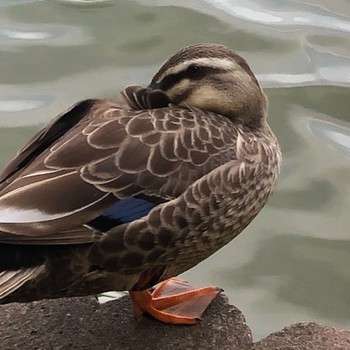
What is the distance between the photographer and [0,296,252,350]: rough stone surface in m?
3.59

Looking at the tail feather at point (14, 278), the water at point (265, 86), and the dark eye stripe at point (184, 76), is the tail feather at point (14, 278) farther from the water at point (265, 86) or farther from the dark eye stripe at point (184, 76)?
the water at point (265, 86)

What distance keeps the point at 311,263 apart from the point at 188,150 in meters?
2.05

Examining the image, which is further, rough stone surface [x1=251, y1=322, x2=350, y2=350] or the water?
the water

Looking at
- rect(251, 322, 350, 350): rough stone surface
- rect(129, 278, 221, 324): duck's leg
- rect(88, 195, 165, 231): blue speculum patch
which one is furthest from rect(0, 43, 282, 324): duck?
rect(251, 322, 350, 350): rough stone surface

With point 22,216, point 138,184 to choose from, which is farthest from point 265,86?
point 22,216

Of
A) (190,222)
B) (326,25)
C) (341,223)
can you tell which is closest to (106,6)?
(326,25)

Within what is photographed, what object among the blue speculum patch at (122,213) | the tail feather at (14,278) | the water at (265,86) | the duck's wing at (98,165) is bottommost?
the water at (265,86)

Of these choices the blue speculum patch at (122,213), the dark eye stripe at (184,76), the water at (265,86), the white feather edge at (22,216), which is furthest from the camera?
the water at (265,86)

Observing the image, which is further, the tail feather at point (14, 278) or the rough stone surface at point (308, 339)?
the rough stone surface at point (308, 339)

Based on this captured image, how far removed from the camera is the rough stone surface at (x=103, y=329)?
11.8 ft

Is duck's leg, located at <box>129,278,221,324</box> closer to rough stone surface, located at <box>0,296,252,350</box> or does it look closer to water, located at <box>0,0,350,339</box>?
rough stone surface, located at <box>0,296,252,350</box>

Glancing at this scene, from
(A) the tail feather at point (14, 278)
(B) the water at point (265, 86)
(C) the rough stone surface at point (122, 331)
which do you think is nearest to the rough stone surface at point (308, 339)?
(C) the rough stone surface at point (122, 331)

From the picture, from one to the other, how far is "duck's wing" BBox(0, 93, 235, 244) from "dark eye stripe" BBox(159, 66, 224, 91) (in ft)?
0.31

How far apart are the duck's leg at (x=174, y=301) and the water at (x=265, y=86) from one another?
40.7 inches
